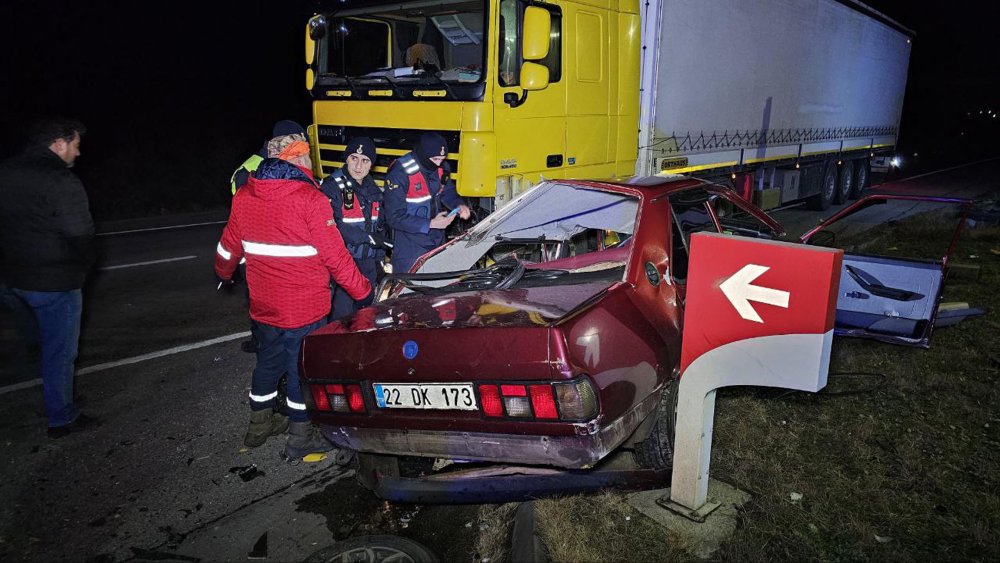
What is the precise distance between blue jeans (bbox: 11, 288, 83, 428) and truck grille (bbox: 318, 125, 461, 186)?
91.3 inches

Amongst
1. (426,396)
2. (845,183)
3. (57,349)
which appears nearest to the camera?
(426,396)

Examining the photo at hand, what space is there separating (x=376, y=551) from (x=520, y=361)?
1.03 m

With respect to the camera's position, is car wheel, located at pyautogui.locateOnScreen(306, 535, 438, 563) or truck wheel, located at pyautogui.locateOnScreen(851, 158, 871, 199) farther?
truck wheel, located at pyautogui.locateOnScreen(851, 158, 871, 199)

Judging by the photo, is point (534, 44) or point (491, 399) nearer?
point (491, 399)

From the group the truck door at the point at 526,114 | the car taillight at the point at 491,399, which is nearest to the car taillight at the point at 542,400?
the car taillight at the point at 491,399

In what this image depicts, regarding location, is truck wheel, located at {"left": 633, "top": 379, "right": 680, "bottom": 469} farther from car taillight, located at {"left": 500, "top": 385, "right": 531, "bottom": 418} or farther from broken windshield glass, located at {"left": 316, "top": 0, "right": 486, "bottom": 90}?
broken windshield glass, located at {"left": 316, "top": 0, "right": 486, "bottom": 90}

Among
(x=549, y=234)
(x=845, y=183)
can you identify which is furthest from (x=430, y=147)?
(x=845, y=183)

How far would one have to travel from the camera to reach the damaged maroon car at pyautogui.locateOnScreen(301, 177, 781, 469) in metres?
2.56

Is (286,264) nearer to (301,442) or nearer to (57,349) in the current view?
(301,442)

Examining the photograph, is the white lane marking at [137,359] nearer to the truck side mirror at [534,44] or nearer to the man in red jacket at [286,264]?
the man in red jacket at [286,264]

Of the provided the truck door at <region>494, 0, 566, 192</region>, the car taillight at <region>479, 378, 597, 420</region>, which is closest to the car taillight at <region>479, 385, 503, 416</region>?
the car taillight at <region>479, 378, 597, 420</region>

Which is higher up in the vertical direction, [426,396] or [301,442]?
[426,396]

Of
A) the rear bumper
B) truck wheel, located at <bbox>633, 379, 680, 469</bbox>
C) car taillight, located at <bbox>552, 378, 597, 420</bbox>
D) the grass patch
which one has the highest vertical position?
car taillight, located at <bbox>552, 378, 597, 420</bbox>

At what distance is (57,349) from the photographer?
408 centimetres
